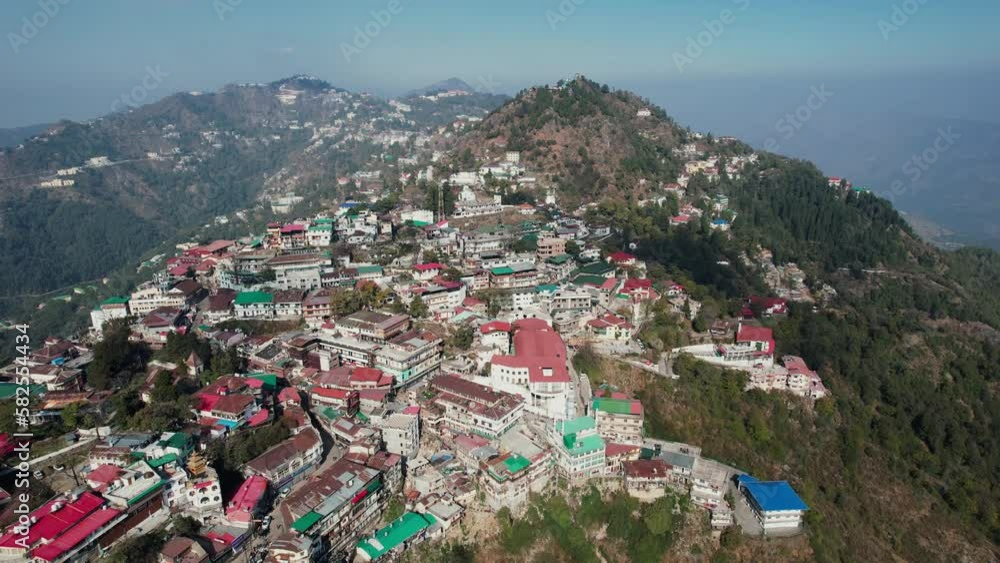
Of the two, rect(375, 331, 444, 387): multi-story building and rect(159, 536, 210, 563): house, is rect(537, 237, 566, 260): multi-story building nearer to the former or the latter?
rect(375, 331, 444, 387): multi-story building

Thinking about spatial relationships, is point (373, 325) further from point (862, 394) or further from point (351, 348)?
point (862, 394)

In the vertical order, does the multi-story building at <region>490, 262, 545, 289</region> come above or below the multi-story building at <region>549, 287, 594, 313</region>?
above

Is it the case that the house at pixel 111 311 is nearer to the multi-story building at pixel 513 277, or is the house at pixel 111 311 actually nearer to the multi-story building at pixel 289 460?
the multi-story building at pixel 289 460

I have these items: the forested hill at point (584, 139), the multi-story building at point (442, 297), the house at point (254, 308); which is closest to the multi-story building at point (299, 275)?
the house at point (254, 308)

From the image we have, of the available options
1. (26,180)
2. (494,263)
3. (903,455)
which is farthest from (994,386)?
(26,180)

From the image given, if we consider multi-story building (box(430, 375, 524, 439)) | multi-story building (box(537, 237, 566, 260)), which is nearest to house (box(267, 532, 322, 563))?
multi-story building (box(430, 375, 524, 439))

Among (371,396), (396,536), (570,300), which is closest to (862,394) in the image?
(570,300)
